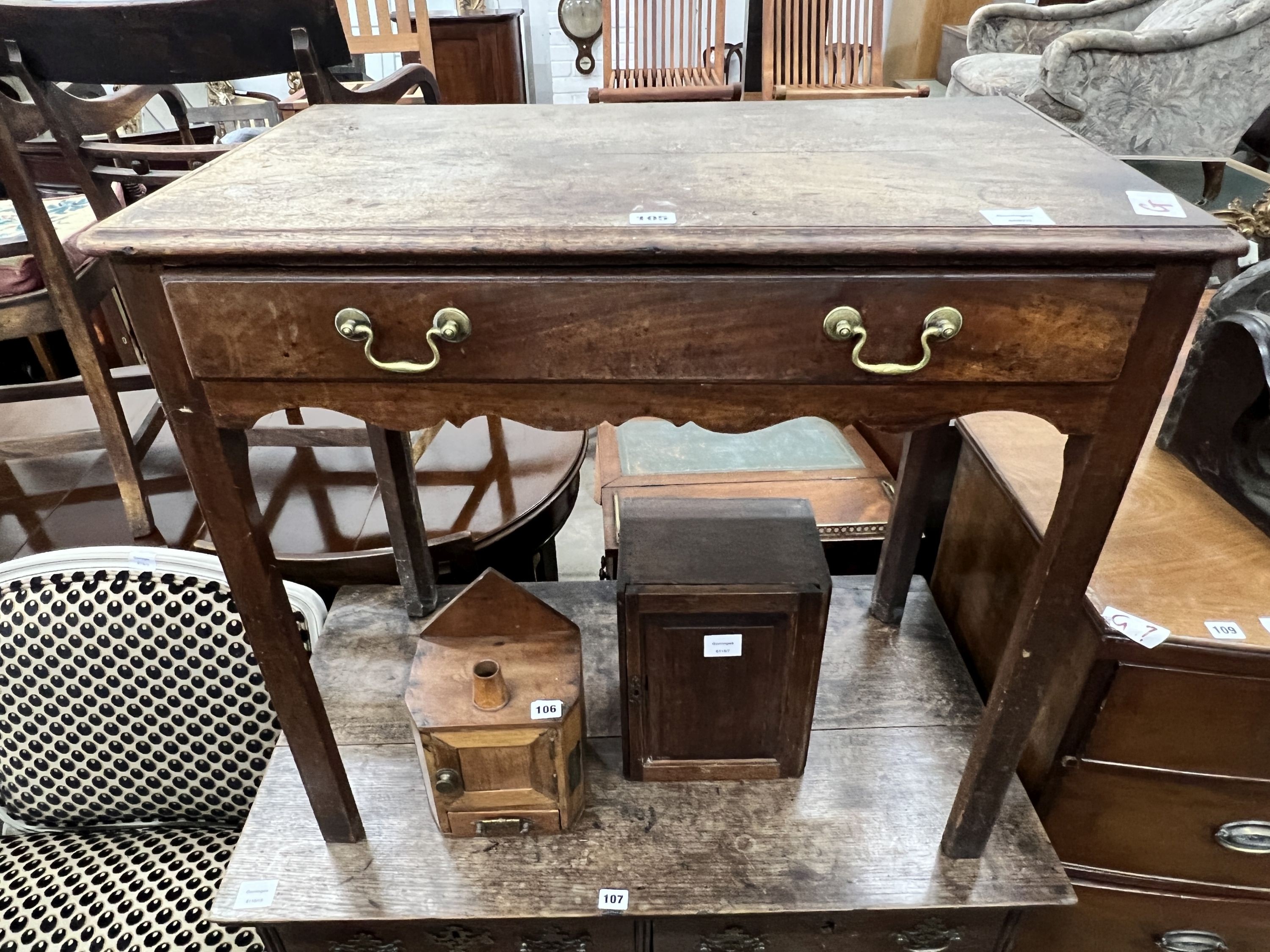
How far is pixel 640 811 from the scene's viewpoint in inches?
40.6

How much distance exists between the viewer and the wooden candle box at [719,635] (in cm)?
93

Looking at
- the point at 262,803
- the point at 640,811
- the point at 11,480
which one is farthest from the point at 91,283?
the point at 640,811

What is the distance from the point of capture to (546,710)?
3.00 ft

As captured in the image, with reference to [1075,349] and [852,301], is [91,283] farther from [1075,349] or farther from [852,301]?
[1075,349]

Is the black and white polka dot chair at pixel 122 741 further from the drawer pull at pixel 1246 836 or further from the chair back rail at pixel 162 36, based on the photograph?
the drawer pull at pixel 1246 836

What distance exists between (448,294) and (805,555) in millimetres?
546

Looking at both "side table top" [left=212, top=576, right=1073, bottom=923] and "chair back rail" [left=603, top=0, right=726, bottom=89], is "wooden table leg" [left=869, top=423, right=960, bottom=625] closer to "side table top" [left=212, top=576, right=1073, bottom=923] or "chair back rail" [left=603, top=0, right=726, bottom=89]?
"side table top" [left=212, top=576, right=1073, bottom=923]

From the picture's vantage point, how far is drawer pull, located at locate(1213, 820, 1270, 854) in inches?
38.2

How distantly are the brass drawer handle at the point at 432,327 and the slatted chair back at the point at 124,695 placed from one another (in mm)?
632

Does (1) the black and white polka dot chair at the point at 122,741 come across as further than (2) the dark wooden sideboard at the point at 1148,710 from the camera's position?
Yes

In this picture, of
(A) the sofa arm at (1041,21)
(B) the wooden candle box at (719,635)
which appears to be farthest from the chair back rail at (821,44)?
(B) the wooden candle box at (719,635)

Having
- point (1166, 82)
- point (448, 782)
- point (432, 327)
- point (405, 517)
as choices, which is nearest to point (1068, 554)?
point (432, 327)

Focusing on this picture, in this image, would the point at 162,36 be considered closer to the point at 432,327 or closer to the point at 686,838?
the point at 432,327

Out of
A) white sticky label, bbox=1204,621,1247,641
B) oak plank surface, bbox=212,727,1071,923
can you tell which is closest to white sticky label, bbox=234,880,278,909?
oak plank surface, bbox=212,727,1071,923
